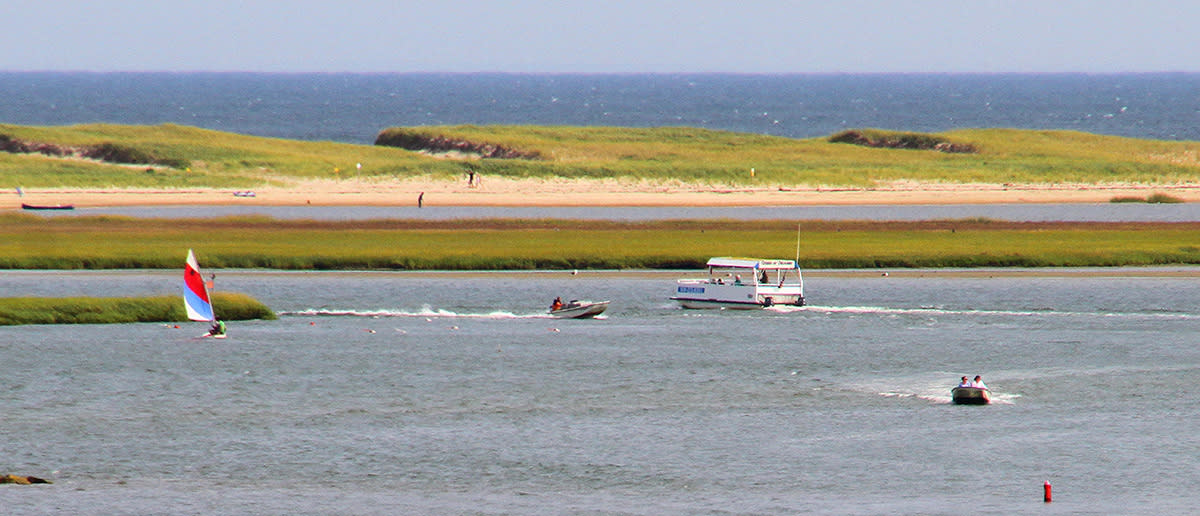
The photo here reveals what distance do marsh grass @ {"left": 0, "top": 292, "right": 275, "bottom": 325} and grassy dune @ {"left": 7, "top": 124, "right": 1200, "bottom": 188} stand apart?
229 feet

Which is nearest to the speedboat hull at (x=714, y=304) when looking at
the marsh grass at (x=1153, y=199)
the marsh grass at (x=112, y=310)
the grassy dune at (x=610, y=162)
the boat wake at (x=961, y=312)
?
the boat wake at (x=961, y=312)

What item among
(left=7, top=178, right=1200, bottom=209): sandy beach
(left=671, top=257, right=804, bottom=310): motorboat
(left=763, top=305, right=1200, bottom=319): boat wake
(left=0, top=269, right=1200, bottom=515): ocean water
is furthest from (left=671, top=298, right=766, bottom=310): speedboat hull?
(left=7, top=178, right=1200, bottom=209): sandy beach

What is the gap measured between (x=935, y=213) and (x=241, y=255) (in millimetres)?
57797

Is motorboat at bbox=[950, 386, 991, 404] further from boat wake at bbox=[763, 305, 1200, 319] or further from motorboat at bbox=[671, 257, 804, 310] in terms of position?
motorboat at bbox=[671, 257, 804, 310]

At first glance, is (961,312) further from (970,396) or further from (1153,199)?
(1153,199)

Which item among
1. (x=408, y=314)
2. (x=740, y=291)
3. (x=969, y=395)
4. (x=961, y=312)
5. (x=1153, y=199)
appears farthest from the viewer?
(x=1153, y=199)

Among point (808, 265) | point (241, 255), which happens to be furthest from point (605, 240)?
point (241, 255)

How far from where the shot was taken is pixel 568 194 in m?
141

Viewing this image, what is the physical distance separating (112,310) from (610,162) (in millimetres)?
93407

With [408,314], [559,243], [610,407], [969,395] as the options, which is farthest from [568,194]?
[969,395]

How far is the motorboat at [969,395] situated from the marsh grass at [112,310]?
115 feet

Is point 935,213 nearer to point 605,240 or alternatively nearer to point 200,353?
point 605,240

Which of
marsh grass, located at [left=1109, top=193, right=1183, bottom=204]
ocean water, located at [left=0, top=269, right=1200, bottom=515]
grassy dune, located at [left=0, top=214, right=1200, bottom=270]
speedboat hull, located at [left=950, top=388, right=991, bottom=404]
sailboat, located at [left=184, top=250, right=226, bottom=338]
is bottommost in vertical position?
ocean water, located at [left=0, top=269, right=1200, bottom=515]

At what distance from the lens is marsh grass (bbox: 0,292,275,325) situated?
74062 mm
